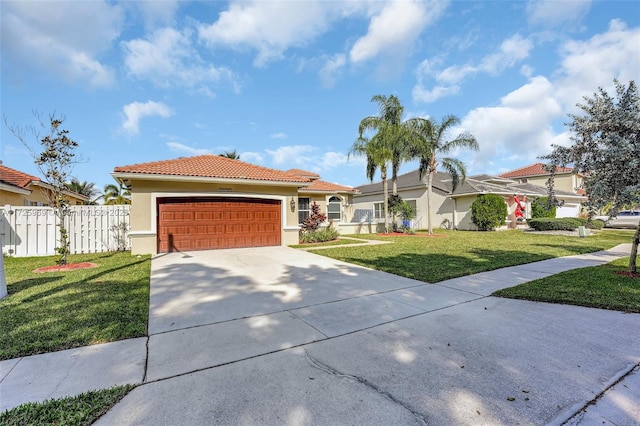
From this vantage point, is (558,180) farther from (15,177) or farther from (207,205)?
(15,177)

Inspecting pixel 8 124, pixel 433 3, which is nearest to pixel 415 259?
pixel 433 3

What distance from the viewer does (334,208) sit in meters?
22.0

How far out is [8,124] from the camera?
28.5ft

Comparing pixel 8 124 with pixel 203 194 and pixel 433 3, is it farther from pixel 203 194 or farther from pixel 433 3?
pixel 433 3

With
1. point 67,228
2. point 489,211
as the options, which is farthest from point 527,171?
point 67,228

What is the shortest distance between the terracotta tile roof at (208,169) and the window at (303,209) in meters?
5.19

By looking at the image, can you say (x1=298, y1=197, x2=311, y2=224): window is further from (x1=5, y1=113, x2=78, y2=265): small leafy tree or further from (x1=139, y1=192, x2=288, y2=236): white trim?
(x1=5, y1=113, x2=78, y2=265): small leafy tree

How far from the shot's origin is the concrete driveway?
2299mm

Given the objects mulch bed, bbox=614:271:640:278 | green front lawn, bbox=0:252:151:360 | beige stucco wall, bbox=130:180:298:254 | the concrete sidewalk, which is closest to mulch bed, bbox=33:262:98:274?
green front lawn, bbox=0:252:151:360

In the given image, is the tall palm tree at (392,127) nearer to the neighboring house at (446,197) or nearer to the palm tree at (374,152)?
the palm tree at (374,152)

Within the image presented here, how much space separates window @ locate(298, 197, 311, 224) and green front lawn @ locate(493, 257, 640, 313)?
14.2 metres

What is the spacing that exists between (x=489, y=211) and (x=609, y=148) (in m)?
16.7

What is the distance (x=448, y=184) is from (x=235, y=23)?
22017 mm

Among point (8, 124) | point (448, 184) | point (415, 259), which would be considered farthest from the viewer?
point (448, 184)
